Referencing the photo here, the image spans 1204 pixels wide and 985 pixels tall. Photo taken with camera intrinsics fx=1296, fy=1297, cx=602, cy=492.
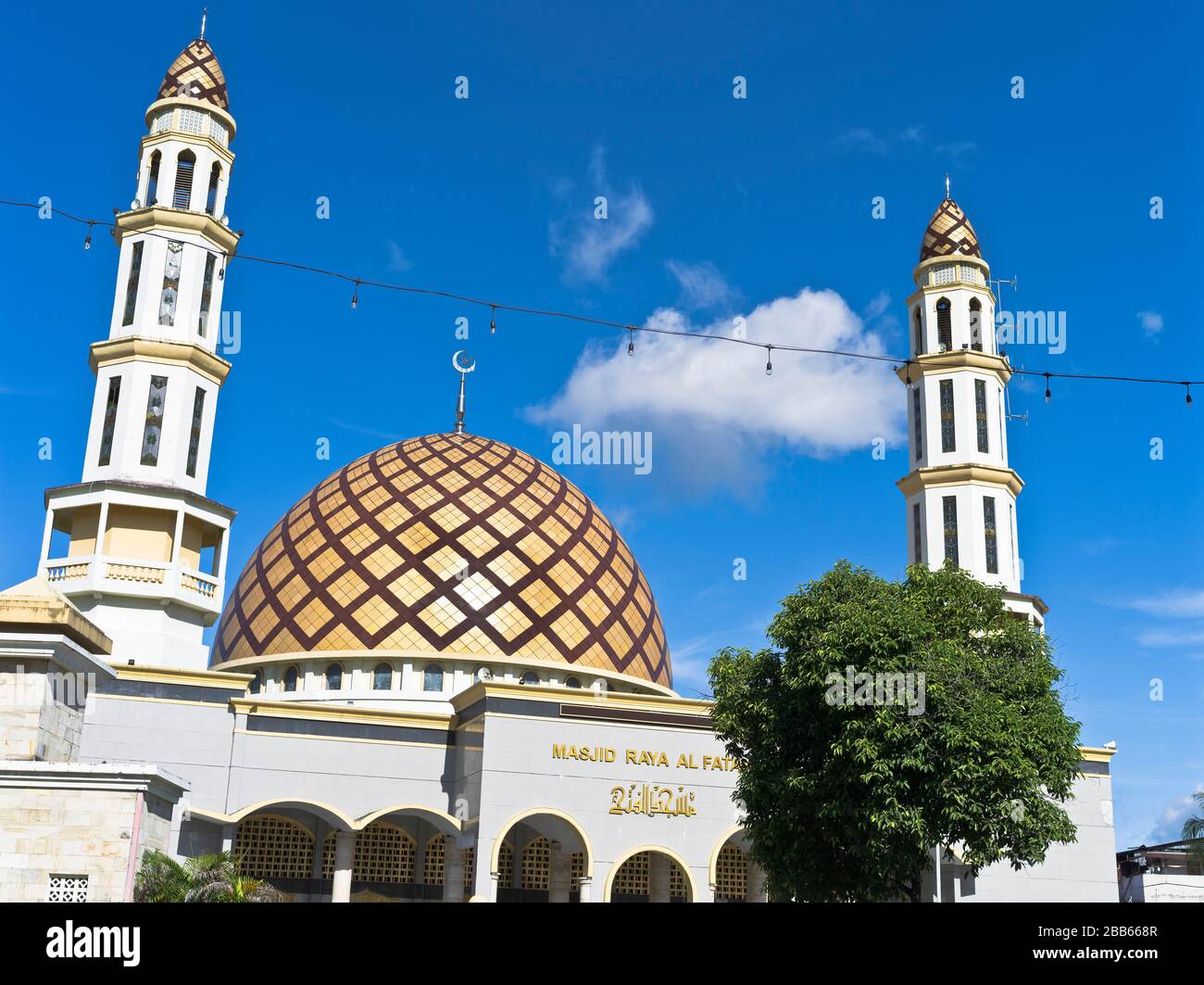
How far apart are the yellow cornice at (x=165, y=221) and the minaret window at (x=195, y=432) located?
3.11m

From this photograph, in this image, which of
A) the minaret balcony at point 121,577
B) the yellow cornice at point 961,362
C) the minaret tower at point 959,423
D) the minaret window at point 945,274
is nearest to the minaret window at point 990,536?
the minaret tower at point 959,423

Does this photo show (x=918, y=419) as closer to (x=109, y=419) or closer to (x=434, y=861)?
(x=434, y=861)

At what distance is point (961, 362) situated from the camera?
28.1m

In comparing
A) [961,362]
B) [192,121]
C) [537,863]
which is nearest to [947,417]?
[961,362]

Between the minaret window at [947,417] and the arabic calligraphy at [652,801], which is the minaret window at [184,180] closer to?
the arabic calligraphy at [652,801]

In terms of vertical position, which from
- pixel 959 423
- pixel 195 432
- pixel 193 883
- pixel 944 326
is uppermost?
pixel 944 326

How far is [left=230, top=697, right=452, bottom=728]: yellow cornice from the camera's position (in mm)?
23844

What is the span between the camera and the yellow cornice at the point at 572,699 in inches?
940

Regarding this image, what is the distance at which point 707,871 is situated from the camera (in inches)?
939

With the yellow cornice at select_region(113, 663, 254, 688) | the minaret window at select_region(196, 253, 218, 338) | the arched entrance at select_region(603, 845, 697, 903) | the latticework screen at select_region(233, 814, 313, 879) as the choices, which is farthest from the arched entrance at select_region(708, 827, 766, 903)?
the minaret window at select_region(196, 253, 218, 338)

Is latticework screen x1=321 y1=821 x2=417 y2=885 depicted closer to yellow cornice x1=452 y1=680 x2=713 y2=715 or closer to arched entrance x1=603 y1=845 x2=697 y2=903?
yellow cornice x1=452 y1=680 x2=713 y2=715

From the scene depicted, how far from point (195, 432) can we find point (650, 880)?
12.3 meters
